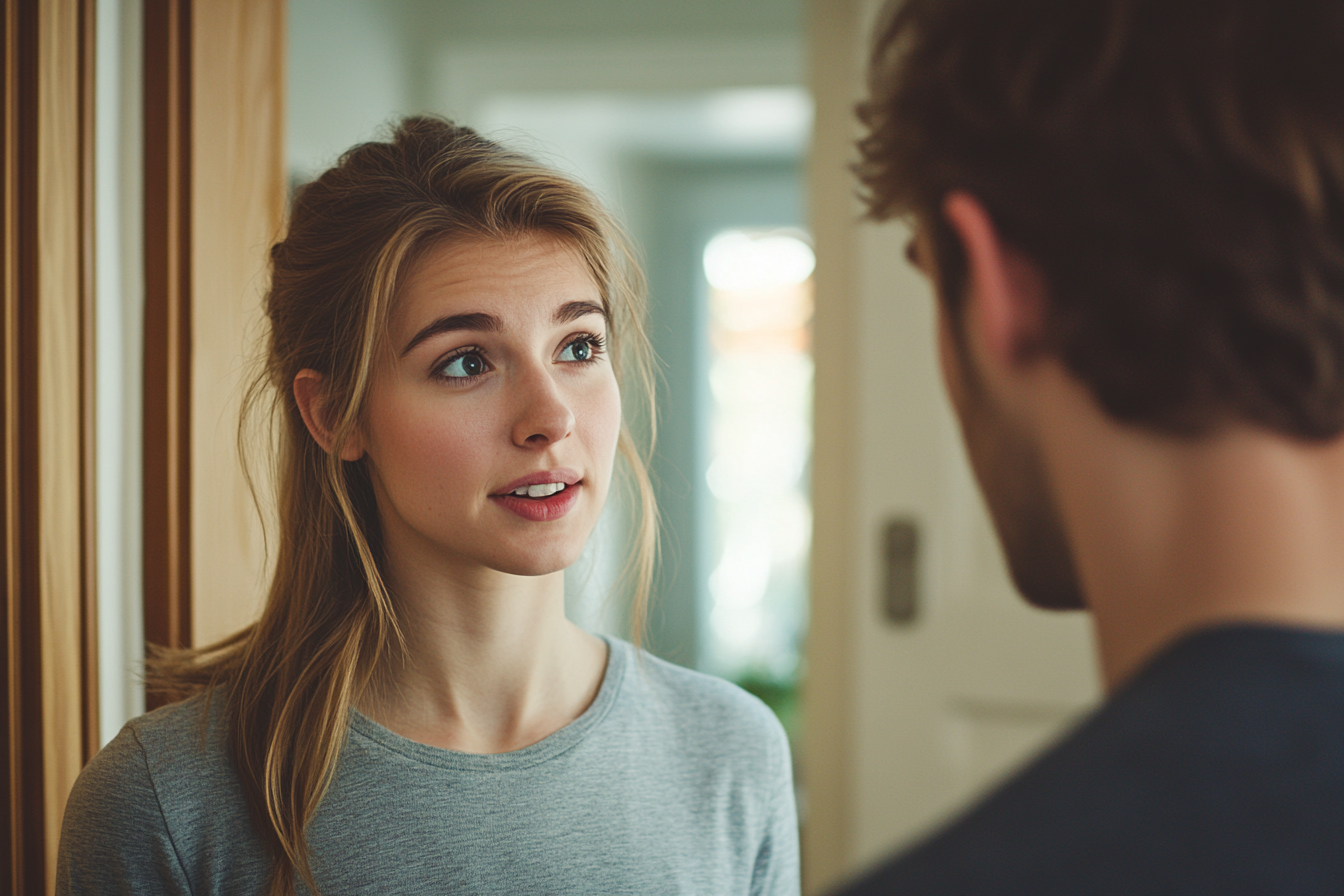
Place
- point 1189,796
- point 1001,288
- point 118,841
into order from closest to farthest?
point 1189,796, point 1001,288, point 118,841

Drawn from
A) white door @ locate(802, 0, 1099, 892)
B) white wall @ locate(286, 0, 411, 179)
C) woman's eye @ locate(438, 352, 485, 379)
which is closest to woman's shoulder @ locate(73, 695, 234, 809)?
woman's eye @ locate(438, 352, 485, 379)

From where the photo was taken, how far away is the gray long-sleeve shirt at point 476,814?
2.44 feet

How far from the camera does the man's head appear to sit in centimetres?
42

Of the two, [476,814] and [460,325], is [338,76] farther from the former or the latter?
[476,814]

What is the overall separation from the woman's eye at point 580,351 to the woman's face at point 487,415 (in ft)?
0.05

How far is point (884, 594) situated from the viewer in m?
1.79

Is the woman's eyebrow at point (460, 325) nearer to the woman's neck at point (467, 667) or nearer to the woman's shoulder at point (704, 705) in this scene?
the woman's neck at point (467, 667)

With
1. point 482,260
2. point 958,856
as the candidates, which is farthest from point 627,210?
point 958,856

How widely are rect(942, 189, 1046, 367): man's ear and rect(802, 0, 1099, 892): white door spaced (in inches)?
50.7

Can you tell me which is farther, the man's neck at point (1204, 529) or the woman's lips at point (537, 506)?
the woman's lips at point (537, 506)

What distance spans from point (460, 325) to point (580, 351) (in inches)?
4.3

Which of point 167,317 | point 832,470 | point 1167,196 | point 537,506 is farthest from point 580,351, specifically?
point 832,470

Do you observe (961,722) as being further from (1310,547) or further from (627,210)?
(627,210)

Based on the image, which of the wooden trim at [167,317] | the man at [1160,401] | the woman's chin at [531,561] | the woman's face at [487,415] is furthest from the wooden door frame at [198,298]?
the man at [1160,401]
